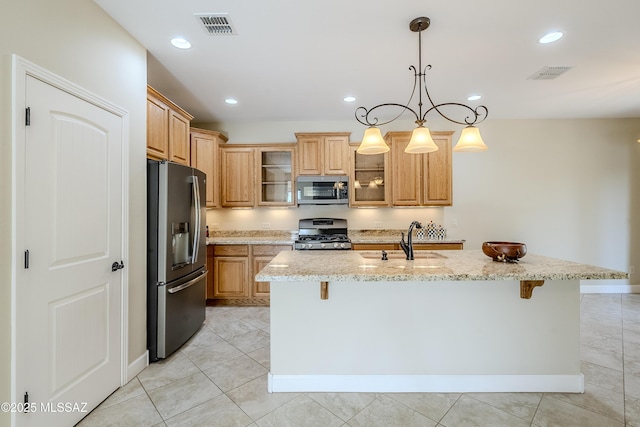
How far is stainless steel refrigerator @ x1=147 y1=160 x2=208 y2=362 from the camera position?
7.97 feet

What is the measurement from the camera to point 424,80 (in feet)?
→ 9.80

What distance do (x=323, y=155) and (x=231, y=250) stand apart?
1.89 meters

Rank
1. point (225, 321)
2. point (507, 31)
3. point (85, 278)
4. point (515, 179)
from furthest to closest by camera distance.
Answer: point (515, 179) → point (225, 321) → point (507, 31) → point (85, 278)

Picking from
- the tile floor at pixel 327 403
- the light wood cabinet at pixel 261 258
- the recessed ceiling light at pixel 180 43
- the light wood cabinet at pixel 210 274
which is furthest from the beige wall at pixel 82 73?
the light wood cabinet at pixel 261 258

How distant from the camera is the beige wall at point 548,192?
14.3ft

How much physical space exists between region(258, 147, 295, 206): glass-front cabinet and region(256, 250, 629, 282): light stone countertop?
218 cm

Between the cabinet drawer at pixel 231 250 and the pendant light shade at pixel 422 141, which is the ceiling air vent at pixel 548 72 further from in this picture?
the cabinet drawer at pixel 231 250

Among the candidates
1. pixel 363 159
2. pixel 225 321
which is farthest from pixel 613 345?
pixel 225 321

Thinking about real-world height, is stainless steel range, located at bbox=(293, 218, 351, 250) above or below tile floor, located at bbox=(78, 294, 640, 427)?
above

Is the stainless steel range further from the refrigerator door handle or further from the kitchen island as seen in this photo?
the kitchen island

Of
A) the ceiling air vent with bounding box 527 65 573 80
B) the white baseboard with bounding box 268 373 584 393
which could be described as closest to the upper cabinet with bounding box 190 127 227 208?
the white baseboard with bounding box 268 373 584 393

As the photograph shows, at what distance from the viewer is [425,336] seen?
2043mm

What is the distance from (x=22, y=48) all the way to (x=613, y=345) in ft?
16.5

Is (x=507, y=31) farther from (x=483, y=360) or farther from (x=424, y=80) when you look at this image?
(x=483, y=360)
